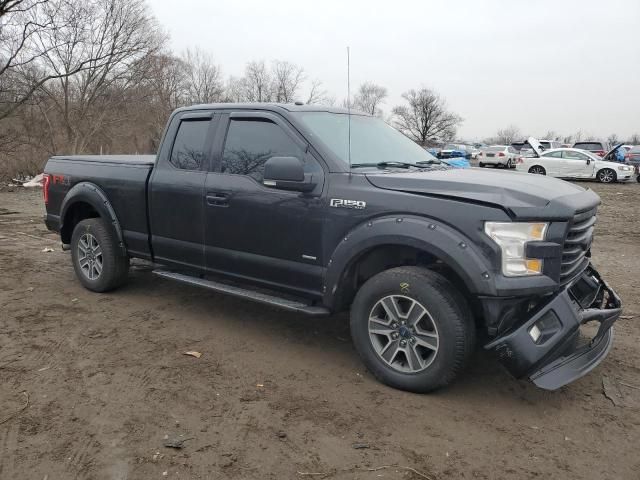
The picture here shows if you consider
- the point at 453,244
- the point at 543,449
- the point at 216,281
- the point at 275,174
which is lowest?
the point at 543,449

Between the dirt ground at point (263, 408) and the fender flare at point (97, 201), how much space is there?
32.0 inches

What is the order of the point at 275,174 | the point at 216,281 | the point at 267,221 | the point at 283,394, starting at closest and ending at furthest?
the point at 283,394 < the point at 275,174 < the point at 267,221 < the point at 216,281

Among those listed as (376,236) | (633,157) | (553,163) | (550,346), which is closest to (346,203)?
(376,236)

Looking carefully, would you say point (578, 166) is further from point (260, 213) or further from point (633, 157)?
point (260, 213)

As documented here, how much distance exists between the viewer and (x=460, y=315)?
10.7 ft

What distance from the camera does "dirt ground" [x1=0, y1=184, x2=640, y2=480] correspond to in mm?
2736

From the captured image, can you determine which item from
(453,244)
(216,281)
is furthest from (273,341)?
(453,244)

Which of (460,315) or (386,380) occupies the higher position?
(460,315)

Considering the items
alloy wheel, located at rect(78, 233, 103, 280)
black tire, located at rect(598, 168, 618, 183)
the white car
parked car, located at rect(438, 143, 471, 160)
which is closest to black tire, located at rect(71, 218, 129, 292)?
alloy wheel, located at rect(78, 233, 103, 280)

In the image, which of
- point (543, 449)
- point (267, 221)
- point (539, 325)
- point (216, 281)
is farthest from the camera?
point (216, 281)

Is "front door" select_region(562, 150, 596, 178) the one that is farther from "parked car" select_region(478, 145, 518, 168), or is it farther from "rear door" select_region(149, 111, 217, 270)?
"rear door" select_region(149, 111, 217, 270)

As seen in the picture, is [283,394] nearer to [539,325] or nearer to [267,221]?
[267,221]

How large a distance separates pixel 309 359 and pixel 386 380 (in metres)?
0.74

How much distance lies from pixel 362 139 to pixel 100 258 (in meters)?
3.09
